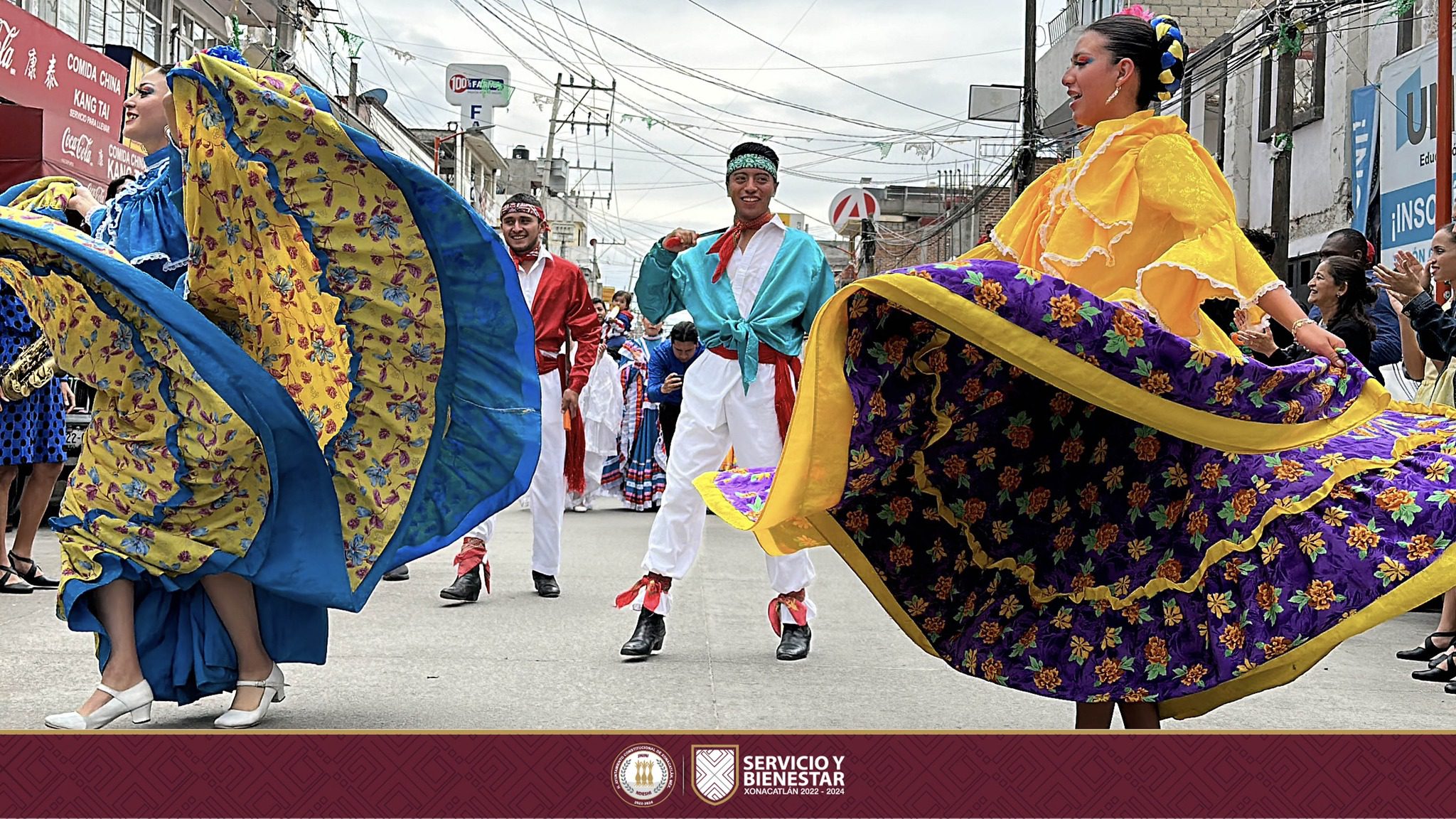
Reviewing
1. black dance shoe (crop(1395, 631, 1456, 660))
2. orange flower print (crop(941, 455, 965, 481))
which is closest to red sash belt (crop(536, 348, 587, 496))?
orange flower print (crop(941, 455, 965, 481))

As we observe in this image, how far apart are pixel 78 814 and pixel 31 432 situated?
14.3ft

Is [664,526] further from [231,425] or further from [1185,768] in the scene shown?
[1185,768]

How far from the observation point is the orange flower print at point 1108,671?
305cm

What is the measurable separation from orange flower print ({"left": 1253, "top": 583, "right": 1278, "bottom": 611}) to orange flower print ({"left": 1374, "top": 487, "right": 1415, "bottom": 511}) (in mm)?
263

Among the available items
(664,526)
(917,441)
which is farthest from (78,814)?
(664,526)

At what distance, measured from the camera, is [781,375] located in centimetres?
517

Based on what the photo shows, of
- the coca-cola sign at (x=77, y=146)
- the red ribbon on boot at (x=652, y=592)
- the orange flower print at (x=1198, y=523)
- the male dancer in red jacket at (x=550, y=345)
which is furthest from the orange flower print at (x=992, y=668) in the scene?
the coca-cola sign at (x=77, y=146)

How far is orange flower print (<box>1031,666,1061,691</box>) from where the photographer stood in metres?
3.14

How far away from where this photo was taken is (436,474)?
3.85m

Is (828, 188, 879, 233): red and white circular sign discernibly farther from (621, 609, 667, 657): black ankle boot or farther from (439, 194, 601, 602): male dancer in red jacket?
(621, 609, 667, 657): black ankle boot

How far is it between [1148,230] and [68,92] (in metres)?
12.5

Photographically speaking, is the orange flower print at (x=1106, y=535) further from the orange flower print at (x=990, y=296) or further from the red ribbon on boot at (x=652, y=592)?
the red ribbon on boot at (x=652, y=592)

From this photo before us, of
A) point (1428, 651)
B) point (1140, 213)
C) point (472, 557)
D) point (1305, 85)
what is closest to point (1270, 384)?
point (1140, 213)

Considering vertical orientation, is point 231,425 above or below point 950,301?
below
